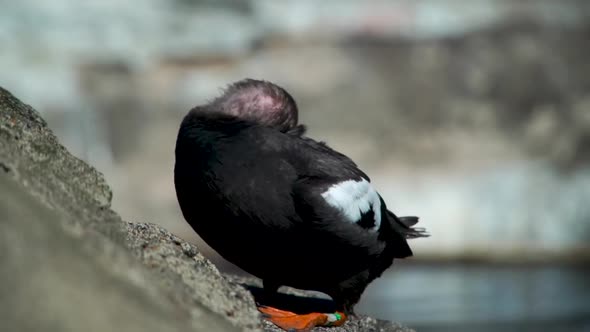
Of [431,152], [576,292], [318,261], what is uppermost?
[431,152]

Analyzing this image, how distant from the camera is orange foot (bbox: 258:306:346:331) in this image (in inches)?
158

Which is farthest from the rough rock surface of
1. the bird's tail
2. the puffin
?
the bird's tail

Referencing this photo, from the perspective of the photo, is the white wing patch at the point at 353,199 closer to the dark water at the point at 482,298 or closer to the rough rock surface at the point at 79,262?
the rough rock surface at the point at 79,262

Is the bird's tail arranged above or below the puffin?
above

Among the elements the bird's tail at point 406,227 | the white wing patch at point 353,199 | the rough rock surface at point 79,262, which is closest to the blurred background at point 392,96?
the bird's tail at point 406,227

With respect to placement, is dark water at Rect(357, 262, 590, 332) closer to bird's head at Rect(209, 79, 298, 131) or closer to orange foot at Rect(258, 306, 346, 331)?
bird's head at Rect(209, 79, 298, 131)

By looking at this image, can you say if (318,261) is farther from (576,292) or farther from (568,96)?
(568,96)

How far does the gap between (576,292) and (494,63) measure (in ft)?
12.9

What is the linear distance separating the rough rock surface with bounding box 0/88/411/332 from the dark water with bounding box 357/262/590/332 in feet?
22.2

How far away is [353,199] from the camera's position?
14.3 ft

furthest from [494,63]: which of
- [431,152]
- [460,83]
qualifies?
[431,152]

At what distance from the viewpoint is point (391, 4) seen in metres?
14.9

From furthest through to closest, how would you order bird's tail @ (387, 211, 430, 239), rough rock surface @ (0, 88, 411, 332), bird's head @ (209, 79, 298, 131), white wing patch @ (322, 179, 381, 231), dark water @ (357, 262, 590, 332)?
1. dark water @ (357, 262, 590, 332)
2. bird's tail @ (387, 211, 430, 239)
3. bird's head @ (209, 79, 298, 131)
4. white wing patch @ (322, 179, 381, 231)
5. rough rock surface @ (0, 88, 411, 332)

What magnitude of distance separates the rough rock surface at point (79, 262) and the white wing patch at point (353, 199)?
0.92 meters
